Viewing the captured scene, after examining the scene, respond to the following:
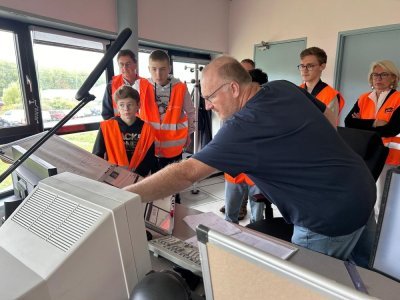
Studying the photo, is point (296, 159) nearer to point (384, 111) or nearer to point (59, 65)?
point (384, 111)

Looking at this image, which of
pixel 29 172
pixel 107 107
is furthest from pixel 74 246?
pixel 107 107

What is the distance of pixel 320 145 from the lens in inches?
37.1

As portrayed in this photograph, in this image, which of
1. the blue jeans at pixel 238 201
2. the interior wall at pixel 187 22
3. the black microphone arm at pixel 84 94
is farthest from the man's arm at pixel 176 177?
the interior wall at pixel 187 22

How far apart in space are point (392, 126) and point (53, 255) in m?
2.52

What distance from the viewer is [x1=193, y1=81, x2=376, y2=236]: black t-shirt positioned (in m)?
0.89

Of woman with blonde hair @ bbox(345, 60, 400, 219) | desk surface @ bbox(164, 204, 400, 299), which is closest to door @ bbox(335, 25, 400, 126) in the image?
woman with blonde hair @ bbox(345, 60, 400, 219)

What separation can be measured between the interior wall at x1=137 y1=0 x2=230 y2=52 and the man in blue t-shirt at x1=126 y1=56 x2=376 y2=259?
2.43m

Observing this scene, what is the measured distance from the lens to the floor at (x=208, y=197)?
3.17 metres

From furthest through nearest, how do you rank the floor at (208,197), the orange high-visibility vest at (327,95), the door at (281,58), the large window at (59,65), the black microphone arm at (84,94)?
the door at (281,58) < the floor at (208,197) < the large window at (59,65) < the orange high-visibility vest at (327,95) < the black microphone arm at (84,94)

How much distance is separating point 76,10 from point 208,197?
7.71 ft

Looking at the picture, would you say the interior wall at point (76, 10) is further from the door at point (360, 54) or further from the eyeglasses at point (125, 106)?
the door at point (360, 54)

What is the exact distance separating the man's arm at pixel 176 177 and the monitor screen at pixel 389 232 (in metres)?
0.51

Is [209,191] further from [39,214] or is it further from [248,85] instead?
[39,214]

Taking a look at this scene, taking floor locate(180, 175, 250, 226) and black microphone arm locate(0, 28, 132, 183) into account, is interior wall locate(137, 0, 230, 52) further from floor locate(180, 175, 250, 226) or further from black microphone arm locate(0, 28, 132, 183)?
black microphone arm locate(0, 28, 132, 183)
